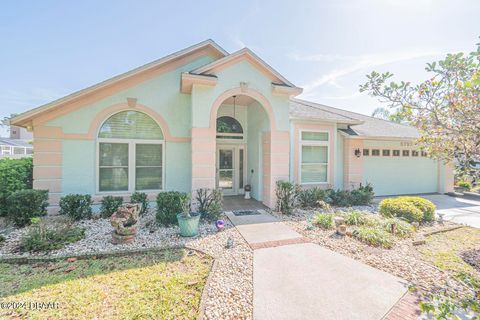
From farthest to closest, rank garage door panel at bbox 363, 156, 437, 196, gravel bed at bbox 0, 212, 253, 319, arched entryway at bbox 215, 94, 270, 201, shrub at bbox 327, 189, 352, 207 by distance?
1. garage door panel at bbox 363, 156, 437, 196
2. arched entryway at bbox 215, 94, 270, 201
3. shrub at bbox 327, 189, 352, 207
4. gravel bed at bbox 0, 212, 253, 319

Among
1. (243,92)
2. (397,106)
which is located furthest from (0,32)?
(397,106)

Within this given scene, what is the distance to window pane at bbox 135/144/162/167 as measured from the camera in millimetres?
8570

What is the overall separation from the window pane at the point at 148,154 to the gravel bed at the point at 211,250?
7.26 ft

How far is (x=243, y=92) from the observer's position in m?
8.32

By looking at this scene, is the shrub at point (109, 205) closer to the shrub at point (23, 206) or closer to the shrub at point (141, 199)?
the shrub at point (141, 199)

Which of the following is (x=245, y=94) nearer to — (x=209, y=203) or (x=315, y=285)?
(x=209, y=203)

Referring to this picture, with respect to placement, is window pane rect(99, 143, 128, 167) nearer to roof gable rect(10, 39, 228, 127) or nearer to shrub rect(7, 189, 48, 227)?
roof gable rect(10, 39, 228, 127)

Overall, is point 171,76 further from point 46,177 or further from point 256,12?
point 46,177

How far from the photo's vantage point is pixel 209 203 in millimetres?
7516

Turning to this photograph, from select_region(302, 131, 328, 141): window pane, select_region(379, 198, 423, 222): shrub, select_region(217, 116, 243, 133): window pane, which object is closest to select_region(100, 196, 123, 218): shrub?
select_region(217, 116, 243, 133): window pane

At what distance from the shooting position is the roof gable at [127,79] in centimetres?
721

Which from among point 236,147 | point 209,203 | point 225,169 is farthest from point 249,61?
point 209,203

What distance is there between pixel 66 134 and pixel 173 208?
202 inches

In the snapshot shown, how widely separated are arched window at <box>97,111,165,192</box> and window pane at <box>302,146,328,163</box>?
6663 mm
